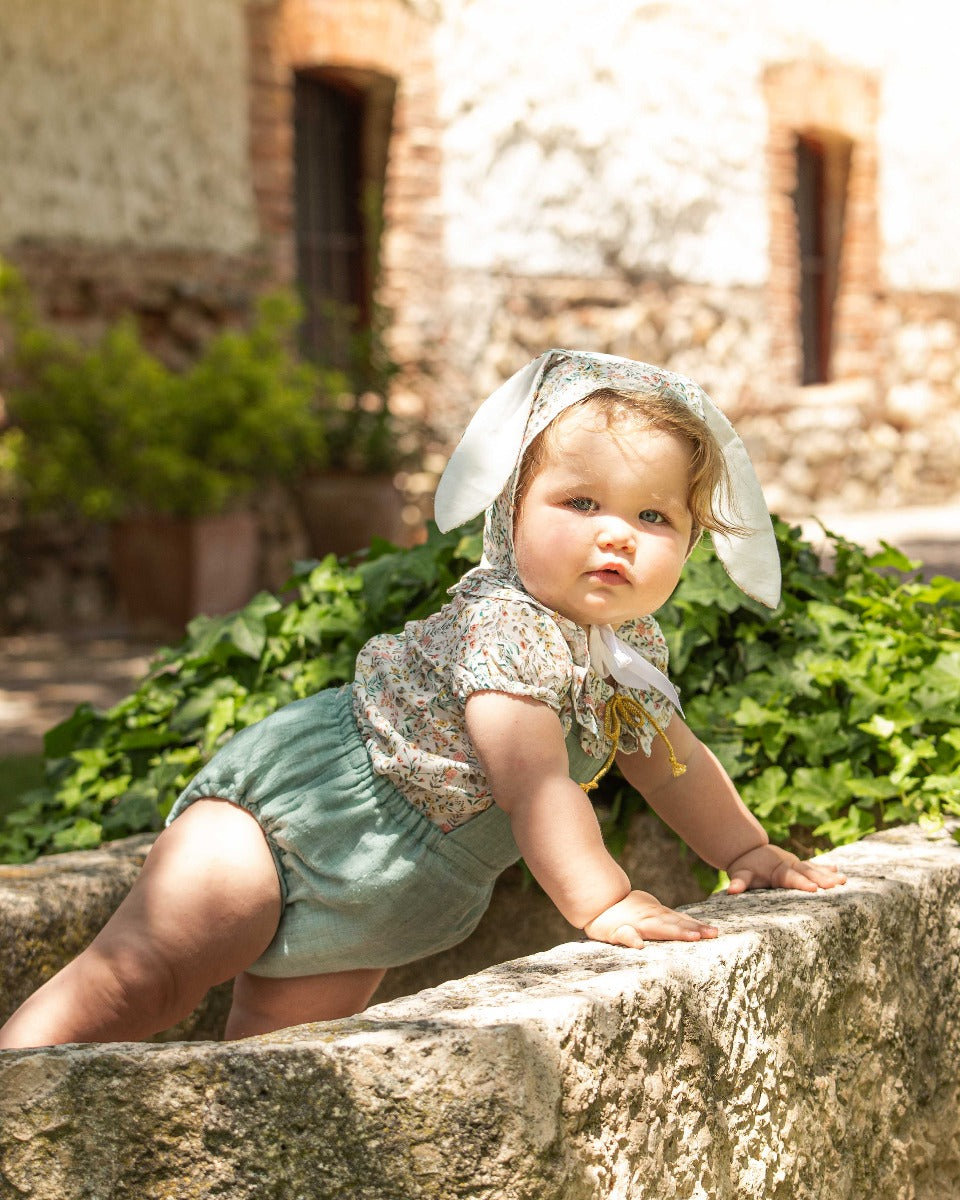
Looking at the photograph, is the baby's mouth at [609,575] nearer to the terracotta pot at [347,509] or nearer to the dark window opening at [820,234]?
the terracotta pot at [347,509]

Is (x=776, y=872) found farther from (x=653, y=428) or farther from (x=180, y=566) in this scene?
(x=180, y=566)

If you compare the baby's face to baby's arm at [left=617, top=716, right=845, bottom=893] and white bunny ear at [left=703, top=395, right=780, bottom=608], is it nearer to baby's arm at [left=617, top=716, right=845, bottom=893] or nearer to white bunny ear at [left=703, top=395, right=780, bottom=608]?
white bunny ear at [left=703, top=395, right=780, bottom=608]

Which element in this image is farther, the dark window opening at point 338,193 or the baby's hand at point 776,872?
the dark window opening at point 338,193

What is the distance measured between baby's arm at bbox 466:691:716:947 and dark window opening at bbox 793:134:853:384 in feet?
32.7

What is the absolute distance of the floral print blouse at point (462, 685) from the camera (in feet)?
5.53

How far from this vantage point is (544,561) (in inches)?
68.5

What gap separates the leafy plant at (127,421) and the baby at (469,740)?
500 centimetres

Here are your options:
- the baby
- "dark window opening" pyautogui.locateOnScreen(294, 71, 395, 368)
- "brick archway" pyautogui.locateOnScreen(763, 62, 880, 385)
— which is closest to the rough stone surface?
the baby

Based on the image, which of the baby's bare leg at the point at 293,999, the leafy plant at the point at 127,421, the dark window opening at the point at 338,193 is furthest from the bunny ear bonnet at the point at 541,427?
the dark window opening at the point at 338,193

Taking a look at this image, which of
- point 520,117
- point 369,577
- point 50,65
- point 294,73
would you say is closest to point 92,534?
point 50,65

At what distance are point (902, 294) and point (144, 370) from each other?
6439 mm

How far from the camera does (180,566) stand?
6.86m

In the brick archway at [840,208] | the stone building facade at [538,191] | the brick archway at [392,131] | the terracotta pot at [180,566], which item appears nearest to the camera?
the terracotta pot at [180,566]

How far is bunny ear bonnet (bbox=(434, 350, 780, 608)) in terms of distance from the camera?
1.76m
